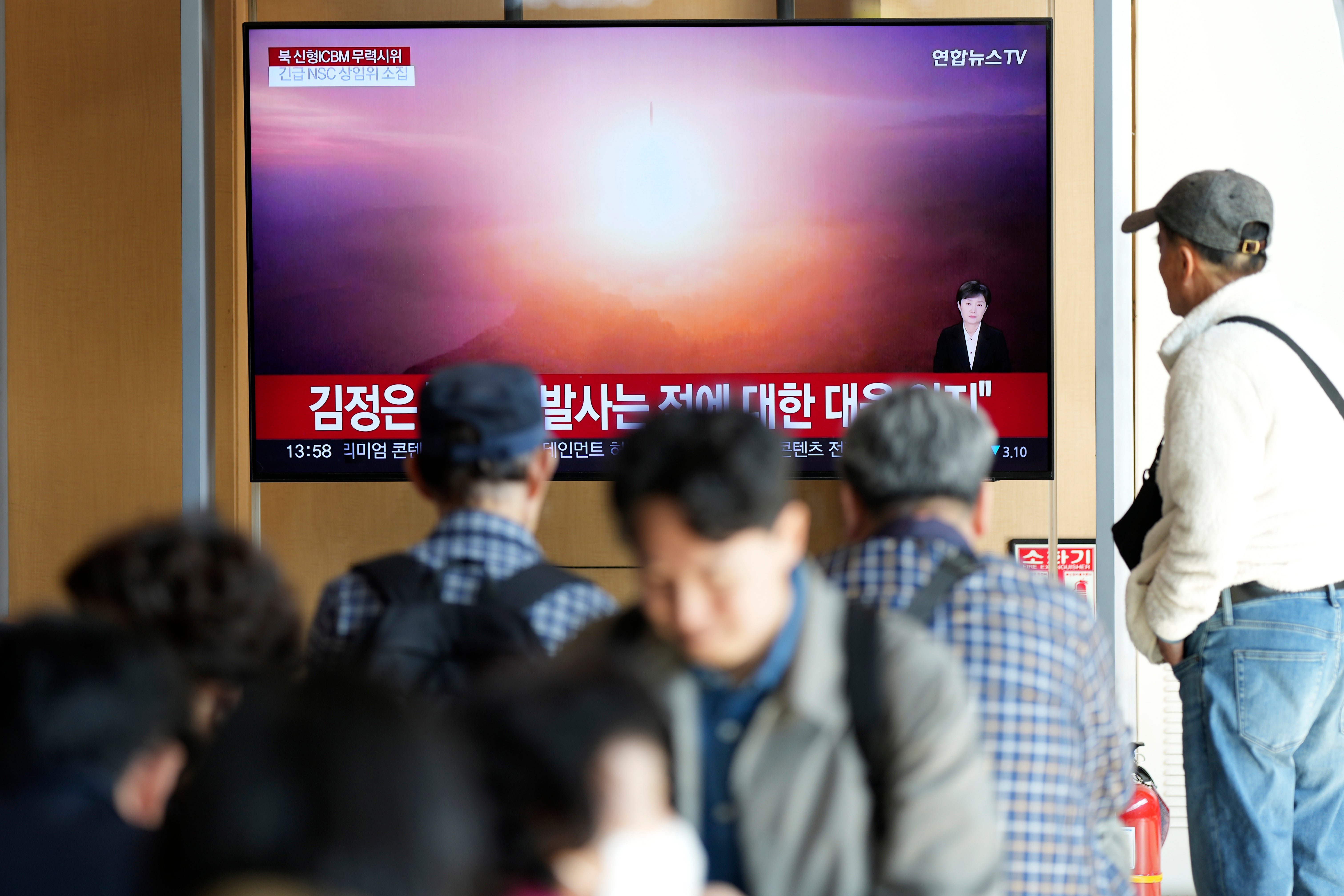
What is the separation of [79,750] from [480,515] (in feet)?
2.41

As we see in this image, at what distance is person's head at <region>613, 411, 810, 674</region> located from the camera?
1.13 meters

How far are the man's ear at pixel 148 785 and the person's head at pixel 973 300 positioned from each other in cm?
249

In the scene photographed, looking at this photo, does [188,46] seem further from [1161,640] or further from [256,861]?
[256,861]

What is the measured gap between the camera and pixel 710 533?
1140mm

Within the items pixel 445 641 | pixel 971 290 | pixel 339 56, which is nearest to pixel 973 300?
pixel 971 290

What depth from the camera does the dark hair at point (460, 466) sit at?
1.63 m

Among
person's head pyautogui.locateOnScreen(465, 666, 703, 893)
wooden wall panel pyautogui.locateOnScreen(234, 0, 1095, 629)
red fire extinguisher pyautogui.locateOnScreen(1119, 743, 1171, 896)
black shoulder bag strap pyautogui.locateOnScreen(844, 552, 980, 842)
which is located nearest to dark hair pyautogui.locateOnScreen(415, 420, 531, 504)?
black shoulder bag strap pyautogui.locateOnScreen(844, 552, 980, 842)

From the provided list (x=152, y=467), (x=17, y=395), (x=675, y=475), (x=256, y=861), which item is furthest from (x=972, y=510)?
(x=17, y=395)

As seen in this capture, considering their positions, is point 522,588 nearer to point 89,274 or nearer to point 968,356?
point 968,356

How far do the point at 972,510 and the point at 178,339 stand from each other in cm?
259

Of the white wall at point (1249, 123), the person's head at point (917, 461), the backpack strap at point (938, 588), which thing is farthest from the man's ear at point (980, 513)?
the white wall at point (1249, 123)

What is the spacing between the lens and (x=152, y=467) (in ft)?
11.5

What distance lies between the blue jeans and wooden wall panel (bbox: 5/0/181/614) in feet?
8.59

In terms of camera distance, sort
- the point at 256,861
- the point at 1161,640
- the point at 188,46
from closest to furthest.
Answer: the point at 256,861
the point at 1161,640
the point at 188,46
